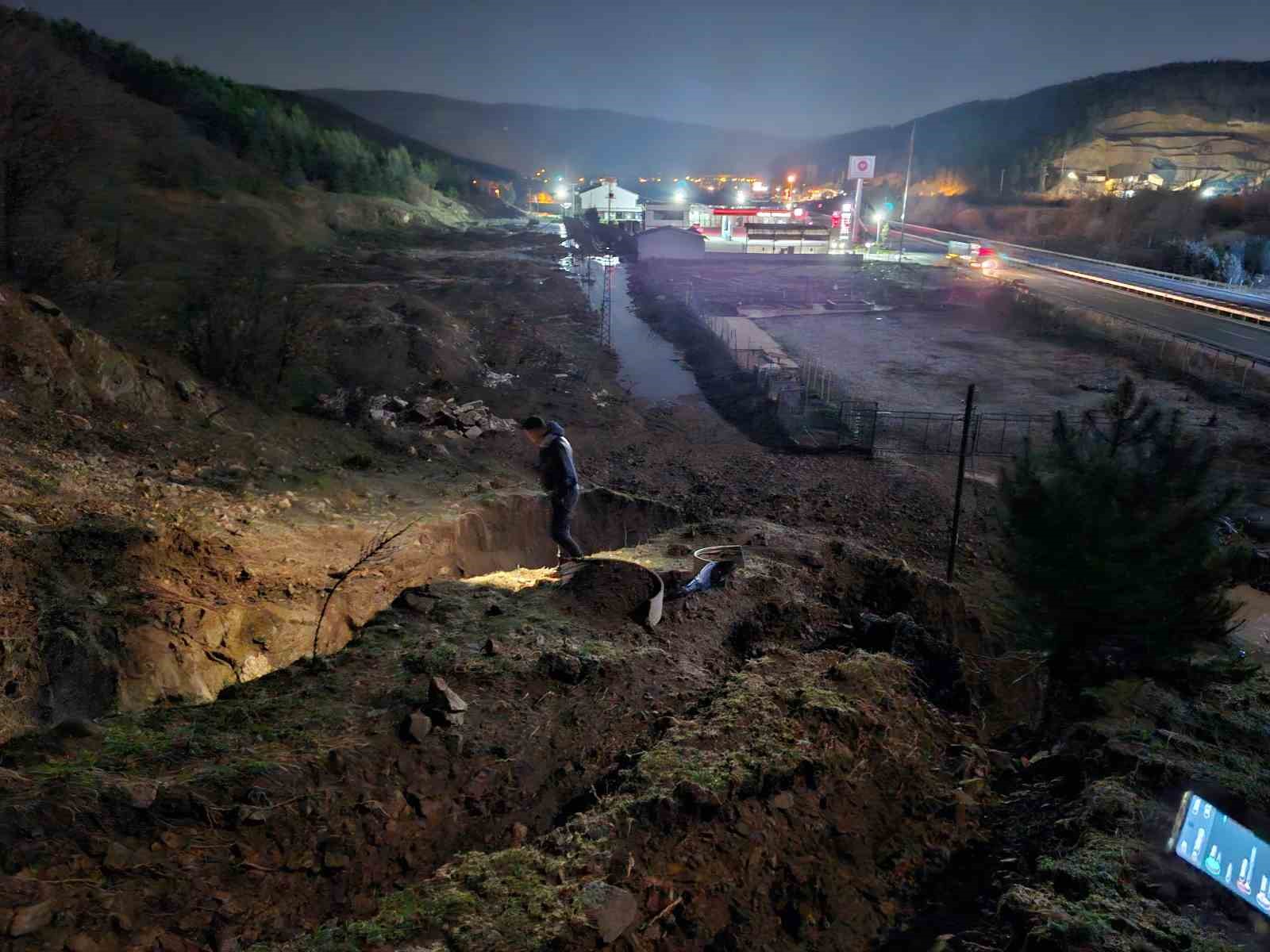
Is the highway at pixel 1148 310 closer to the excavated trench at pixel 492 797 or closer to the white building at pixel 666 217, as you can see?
the excavated trench at pixel 492 797

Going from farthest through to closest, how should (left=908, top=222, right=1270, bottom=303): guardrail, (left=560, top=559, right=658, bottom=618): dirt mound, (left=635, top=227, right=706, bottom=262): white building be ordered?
(left=635, top=227, right=706, bottom=262): white building
(left=908, top=222, right=1270, bottom=303): guardrail
(left=560, top=559, right=658, bottom=618): dirt mound

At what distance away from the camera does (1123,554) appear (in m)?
7.86

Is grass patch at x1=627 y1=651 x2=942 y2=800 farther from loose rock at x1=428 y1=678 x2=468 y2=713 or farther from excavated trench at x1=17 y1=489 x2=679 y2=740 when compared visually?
excavated trench at x1=17 y1=489 x2=679 y2=740

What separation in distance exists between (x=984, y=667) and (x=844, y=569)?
6.18 feet

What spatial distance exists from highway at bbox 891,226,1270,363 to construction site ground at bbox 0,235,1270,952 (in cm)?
2996

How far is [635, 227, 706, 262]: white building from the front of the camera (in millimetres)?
66250

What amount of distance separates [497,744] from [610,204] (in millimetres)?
88189

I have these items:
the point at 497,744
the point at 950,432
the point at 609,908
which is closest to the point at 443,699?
the point at 497,744

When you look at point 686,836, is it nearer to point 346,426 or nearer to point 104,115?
point 346,426

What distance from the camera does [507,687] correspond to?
19.9 ft

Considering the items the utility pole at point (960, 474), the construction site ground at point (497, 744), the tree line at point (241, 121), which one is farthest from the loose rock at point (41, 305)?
the tree line at point (241, 121)

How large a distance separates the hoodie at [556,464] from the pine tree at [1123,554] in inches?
195

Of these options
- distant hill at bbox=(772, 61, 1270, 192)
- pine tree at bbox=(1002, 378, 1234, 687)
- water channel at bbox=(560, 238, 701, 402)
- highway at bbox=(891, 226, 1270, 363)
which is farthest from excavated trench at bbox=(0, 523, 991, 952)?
distant hill at bbox=(772, 61, 1270, 192)

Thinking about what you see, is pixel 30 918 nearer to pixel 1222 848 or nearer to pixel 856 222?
pixel 1222 848
